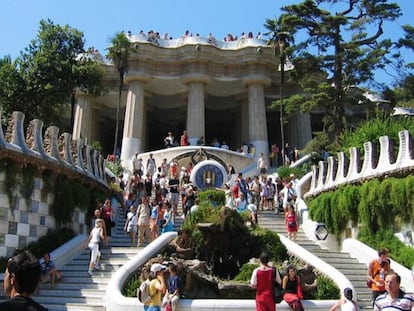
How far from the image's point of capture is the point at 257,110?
41688 mm

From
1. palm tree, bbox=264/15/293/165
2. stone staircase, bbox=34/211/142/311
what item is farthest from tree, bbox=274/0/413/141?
stone staircase, bbox=34/211/142/311

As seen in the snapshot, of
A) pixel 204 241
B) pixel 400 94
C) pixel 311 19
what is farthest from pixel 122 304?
pixel 400 94

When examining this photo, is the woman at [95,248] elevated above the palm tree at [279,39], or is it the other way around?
the palm tree at [279,39]

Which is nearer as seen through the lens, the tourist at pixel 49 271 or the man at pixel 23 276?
the man at pixel 23 276

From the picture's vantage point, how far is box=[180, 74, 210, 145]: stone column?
40875 mm

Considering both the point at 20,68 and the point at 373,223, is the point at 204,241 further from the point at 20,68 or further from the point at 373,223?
the point at 20,68

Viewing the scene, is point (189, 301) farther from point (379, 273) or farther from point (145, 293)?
point (379, 273)

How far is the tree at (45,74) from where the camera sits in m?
31.4

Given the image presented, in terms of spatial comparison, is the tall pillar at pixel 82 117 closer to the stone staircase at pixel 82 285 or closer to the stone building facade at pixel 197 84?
the stone building facade at pixel 197 84

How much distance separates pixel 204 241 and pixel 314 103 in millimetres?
19535

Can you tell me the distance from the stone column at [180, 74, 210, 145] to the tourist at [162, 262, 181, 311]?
1180 inches

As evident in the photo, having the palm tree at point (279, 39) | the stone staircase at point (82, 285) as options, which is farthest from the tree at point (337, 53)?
the stone staircase at point (82, 285)

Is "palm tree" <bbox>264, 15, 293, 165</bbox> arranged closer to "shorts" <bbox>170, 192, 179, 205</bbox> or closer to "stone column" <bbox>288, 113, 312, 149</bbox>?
"stone column" <bbox>288, 113, 312, 149</bbox>

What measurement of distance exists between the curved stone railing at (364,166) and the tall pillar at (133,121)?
19.7 m
